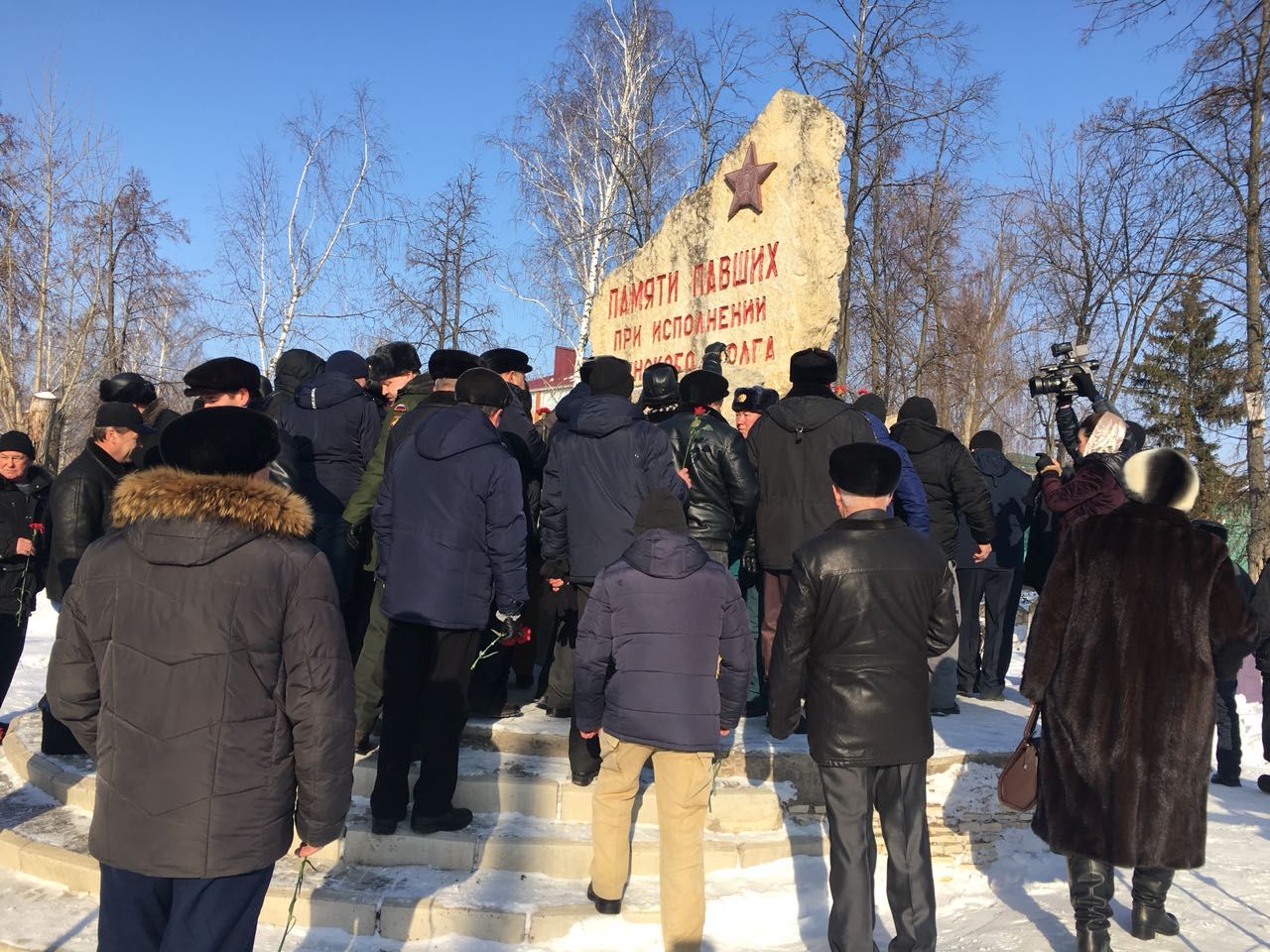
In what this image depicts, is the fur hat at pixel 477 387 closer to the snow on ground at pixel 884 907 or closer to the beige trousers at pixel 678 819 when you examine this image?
the beige trousers at pixel 678 819

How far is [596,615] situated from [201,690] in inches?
64.1

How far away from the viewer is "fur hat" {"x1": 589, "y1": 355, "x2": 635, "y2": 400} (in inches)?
187

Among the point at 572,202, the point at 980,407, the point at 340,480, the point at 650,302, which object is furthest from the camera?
the point at 980,407

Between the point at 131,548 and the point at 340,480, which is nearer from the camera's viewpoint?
the point at 131,548

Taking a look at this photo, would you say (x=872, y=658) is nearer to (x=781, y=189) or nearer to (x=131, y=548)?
(x=131, y=548)

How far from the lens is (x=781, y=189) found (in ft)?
24.2

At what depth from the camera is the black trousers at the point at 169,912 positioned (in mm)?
2242

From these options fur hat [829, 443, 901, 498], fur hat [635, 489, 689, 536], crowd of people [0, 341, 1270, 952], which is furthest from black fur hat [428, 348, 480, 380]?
fur hat [829, 443, 901, 498]

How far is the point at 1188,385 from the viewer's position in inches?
788

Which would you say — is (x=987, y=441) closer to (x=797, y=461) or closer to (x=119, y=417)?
(x=797, y=461)

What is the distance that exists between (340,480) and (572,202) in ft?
47.6

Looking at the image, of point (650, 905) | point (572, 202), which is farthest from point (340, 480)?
point (572, 202)

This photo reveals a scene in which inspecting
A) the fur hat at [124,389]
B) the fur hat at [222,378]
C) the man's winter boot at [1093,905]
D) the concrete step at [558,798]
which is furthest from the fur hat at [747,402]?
the fur hat at [124,389]

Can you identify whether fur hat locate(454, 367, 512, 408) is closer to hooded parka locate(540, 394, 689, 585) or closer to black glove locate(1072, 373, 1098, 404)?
hooded parka locate(540, 394, 689, 585)
